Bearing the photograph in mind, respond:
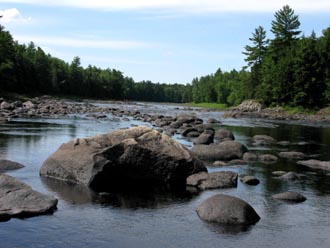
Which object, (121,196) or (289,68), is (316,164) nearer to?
(121,196)

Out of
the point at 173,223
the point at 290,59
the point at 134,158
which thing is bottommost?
the point at 173,223

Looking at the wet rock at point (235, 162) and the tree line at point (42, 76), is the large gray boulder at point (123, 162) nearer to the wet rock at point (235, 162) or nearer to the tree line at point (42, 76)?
the wet rock at point (235, 162)

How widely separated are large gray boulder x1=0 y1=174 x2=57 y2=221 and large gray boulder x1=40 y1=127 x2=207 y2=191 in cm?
432

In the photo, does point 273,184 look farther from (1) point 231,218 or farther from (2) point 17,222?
(2) point 17,222

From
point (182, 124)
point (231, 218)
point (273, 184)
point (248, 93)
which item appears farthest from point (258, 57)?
point (231, 218)

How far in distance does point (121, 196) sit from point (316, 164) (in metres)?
15.3

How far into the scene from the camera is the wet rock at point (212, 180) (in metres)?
23.2

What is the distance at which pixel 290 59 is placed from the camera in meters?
96.0

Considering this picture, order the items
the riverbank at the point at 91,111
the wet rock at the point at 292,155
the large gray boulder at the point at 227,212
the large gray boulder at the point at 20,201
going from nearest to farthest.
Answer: the large gray boulder at the point at 20,201 < the large gray boulder at the point at 227,212 < the wet rock at the point at 292,155 < the riverbank at the point at 91,111

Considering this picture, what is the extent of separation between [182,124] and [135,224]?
1596 inches

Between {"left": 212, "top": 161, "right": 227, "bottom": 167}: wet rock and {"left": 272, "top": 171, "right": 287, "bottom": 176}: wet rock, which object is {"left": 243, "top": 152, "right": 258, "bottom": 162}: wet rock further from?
{"left": 272, "top": 171, "right": 287, "bottom": 176}: wet rock

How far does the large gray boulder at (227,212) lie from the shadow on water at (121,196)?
2.34 meters

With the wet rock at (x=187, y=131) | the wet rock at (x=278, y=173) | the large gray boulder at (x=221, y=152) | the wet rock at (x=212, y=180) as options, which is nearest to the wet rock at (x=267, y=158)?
the large gray boulder at (x=221, y=152)

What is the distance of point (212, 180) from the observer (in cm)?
2339
